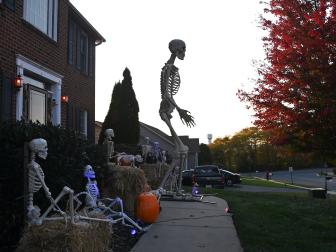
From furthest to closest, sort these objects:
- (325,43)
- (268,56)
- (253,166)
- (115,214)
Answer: (253,166), (268,56), (325,43), (115,214)

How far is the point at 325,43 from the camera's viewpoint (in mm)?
10961

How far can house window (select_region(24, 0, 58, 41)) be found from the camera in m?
11.1

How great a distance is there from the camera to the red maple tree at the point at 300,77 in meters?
11.1

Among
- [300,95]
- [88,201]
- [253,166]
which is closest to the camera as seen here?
[88,201]

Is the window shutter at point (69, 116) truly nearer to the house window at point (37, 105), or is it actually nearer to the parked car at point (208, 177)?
the house window at point (37, 105)

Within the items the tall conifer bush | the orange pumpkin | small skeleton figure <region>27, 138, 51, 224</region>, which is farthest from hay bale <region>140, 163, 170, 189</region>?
the tall conifer bush

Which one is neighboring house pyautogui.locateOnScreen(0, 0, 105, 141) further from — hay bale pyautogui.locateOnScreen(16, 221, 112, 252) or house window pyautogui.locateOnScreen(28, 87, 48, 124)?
hay bale pyautogui.locateOnScreen(16, 221, 112, 252)

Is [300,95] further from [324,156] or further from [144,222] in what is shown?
[144,222]

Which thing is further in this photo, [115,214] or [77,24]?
[77,24]

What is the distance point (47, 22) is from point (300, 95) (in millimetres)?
6220

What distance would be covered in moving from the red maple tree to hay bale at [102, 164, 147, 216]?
4.92 metres

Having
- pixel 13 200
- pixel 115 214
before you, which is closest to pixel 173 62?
pixel 115 214

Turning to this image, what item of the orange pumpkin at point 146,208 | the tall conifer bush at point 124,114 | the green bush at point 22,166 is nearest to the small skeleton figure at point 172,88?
the orange pumpkin at point 146,208

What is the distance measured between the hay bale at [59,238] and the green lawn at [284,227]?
8.43 feet
